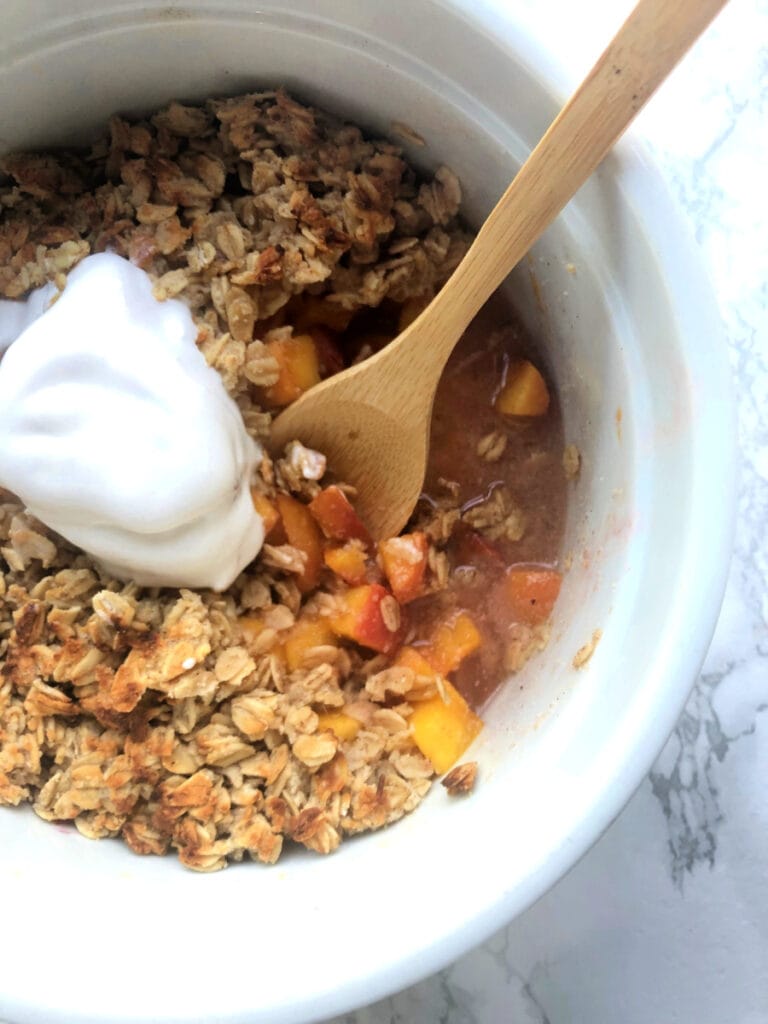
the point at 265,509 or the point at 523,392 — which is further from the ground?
the point at 523,392

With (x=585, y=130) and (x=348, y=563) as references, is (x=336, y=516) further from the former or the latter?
(x=585, y=130)

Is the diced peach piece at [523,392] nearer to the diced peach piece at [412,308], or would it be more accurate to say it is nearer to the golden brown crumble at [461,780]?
the diced peach piece at [412,308]

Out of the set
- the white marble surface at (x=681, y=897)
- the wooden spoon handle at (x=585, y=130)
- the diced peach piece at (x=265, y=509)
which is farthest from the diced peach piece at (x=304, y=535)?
the white marble surface at (x=681, y=897)

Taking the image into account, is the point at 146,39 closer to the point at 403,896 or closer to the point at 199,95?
the point at 199,95

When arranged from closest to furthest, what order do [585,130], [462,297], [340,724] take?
[585,130] → [462,297] → [340,724]

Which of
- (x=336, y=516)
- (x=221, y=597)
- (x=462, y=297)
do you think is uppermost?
(x=462, y=297)

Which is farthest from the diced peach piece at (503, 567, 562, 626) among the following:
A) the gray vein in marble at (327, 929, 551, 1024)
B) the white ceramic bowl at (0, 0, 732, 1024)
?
the gray vein in marble at (327, 929, 551, 1024)

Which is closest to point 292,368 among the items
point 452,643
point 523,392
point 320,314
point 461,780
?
point 320,314
